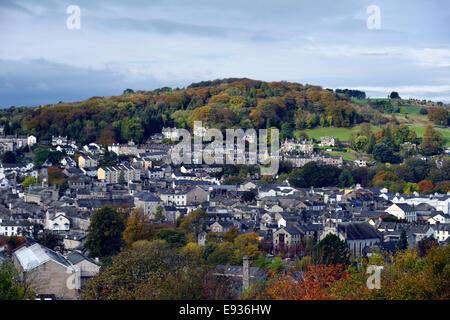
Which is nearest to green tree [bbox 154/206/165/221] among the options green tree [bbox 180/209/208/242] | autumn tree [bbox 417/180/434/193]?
green tree [bbox 180/209/208/242]

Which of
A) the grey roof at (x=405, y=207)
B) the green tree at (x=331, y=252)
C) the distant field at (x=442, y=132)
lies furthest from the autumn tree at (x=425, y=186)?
the green tree at (x=331, y=252)

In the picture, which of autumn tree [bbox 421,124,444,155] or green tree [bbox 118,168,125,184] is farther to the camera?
autumn tree [bbox 421,124,444,155]

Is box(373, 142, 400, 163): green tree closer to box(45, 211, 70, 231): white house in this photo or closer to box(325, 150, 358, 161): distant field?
box(325, 150, 358, 161): distant field

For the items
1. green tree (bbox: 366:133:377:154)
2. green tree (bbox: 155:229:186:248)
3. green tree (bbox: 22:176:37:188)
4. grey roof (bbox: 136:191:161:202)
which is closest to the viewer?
green tree (bbox: 155:229:186:248)

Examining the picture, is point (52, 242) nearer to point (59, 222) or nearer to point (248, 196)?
point (59, 222)

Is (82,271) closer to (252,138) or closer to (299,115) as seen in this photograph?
(252,138)

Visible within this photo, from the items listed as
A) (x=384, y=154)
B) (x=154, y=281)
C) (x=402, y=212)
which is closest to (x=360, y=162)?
(x=384, y=154)
